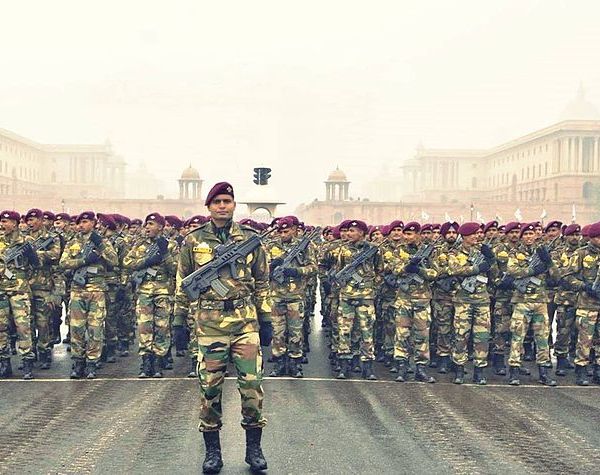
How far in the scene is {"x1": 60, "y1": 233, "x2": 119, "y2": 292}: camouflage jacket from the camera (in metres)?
9.24

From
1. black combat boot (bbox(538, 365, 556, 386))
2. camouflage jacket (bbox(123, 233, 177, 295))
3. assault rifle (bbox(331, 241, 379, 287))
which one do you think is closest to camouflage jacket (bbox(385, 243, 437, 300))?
assault rifle (bbox(331, 241, 379, 287))

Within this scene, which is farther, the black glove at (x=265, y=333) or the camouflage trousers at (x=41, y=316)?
the camouflage trousers at (x=41, y=316)

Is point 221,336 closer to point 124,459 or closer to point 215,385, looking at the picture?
point 215,385

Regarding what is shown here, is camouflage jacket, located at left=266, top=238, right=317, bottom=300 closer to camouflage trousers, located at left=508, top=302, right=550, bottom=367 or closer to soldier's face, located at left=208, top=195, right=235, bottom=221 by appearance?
camouflage trousers, located at left=508, top=302, right=550, bottom=367

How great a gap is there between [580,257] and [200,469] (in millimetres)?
6727

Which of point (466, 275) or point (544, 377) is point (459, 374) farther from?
point (466, 275)

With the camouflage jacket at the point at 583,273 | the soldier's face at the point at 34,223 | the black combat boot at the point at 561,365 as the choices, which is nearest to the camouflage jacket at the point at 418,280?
the camouflage jacket at the point at 583,273

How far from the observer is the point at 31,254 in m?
9.34

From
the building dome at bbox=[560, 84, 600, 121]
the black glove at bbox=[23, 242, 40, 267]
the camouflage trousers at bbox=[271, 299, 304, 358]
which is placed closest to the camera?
the black glove at bbox=[23, 242, 40, 267]

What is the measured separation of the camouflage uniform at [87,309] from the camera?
9211 mm

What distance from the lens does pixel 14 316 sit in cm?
921

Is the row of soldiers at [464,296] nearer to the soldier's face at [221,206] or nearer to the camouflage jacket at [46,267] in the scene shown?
the soldier's face at [221,206]

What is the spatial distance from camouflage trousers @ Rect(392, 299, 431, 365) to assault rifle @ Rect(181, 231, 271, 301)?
428 centimetres

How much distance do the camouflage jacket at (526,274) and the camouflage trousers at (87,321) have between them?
586 cm
